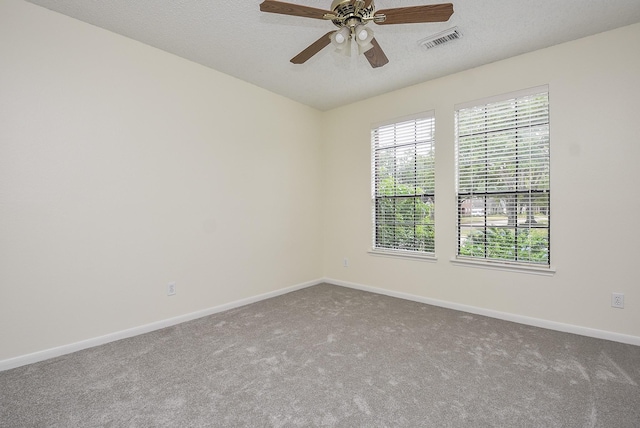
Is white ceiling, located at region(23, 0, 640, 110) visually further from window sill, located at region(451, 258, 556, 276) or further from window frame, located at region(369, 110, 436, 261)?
window sill, located at region(451, 258, 556, 276)

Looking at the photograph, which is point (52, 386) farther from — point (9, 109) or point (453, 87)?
point (453, 87)

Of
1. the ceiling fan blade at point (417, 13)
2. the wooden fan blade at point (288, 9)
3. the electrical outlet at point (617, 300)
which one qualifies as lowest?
the electrical outlet at point (617, 300)

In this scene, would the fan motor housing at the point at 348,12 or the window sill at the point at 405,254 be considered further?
the window sill at the point at 405,254

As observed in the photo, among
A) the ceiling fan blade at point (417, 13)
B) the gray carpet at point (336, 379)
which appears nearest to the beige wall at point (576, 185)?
the gray carpet at point (336, 379)

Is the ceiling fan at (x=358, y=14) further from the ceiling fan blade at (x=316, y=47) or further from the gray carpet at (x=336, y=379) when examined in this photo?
the gray carpet at (x=336, y=379)

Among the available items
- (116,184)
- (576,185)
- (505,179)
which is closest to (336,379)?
(116,184)

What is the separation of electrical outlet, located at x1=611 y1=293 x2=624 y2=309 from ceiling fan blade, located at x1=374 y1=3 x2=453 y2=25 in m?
2.79

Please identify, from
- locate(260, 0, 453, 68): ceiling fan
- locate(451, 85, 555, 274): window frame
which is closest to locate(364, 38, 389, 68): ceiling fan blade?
locate(260, 0, 453, 68): ceiling fan

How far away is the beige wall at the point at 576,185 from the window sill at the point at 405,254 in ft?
0.34

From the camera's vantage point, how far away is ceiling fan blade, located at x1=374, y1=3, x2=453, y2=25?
5.77 ft

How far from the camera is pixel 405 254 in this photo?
4031 mm

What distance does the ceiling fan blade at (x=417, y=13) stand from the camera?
176cm

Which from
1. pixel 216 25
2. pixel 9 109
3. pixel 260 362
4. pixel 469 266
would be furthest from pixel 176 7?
pixel 469 266

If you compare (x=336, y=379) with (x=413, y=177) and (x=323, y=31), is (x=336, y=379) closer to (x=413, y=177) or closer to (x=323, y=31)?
(x=413, y=177)
